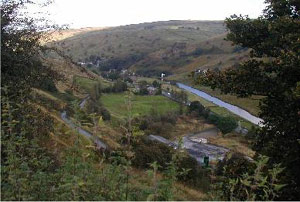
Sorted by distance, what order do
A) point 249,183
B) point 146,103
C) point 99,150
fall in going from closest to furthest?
1. point 249,183
2. point 99,150
3. point 146,103

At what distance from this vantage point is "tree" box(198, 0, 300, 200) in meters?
11.9

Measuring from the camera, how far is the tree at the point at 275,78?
11.9 m

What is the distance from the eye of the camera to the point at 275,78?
43.0 feet

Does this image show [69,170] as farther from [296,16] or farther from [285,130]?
[296,16]

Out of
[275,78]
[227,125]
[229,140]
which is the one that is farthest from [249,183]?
[227,125]

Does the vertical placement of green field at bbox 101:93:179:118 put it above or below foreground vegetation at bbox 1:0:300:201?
below

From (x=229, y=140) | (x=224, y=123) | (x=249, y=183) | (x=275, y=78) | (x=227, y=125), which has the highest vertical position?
(x=275, y=78)

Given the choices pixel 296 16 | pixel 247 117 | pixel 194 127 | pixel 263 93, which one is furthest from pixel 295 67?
pixel 247 117

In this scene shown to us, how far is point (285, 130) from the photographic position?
40.5 feet

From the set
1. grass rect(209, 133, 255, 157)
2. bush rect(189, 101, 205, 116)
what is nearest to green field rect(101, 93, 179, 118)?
bush rect(189, 101, 205, 116)

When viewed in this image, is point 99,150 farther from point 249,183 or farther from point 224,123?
point 224,123

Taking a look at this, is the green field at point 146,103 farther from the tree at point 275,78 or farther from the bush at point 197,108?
the tree at point 275,78

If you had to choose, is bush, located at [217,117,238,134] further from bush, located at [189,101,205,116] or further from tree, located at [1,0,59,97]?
tree, located at [1,0,59,97]

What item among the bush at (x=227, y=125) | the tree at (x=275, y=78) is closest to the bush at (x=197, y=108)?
the bush at (x=227, y=125)
